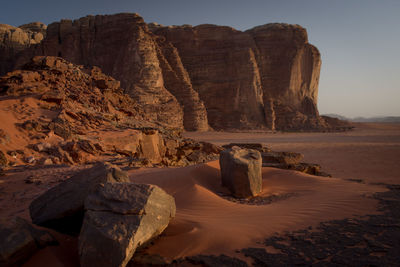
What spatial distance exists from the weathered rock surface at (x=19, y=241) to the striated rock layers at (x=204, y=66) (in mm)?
20288

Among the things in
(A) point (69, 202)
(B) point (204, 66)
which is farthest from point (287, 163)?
(B) point (204, 66)

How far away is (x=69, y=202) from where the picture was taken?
262cm

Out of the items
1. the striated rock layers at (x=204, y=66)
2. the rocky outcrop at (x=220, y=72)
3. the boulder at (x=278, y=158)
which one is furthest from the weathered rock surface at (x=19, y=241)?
the rocky outcrop at (x=220, y=72)

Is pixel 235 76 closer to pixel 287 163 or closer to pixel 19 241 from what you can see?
pixel 287 163

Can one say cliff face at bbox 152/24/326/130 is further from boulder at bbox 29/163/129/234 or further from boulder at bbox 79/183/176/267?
boulder at bbox 79/183/176/267

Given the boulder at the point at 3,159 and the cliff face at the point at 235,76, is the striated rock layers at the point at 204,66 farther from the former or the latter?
the boulder at the point at 3,159

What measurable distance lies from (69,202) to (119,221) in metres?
0.88

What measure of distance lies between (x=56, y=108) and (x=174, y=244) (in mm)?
7691

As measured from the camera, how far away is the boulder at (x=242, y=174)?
4.54m

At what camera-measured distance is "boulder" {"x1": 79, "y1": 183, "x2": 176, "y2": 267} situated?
193cm

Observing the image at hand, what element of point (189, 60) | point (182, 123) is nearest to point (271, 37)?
point (189, 60)

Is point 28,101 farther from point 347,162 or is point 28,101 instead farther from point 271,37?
point 271,37

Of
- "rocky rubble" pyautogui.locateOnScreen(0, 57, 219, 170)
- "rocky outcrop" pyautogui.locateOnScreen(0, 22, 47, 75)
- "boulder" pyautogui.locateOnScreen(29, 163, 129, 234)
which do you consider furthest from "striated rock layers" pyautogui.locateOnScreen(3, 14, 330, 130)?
"boulder" pyautogui.locateOnScreen(29, 163, 129, 234)

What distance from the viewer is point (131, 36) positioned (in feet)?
80.5
